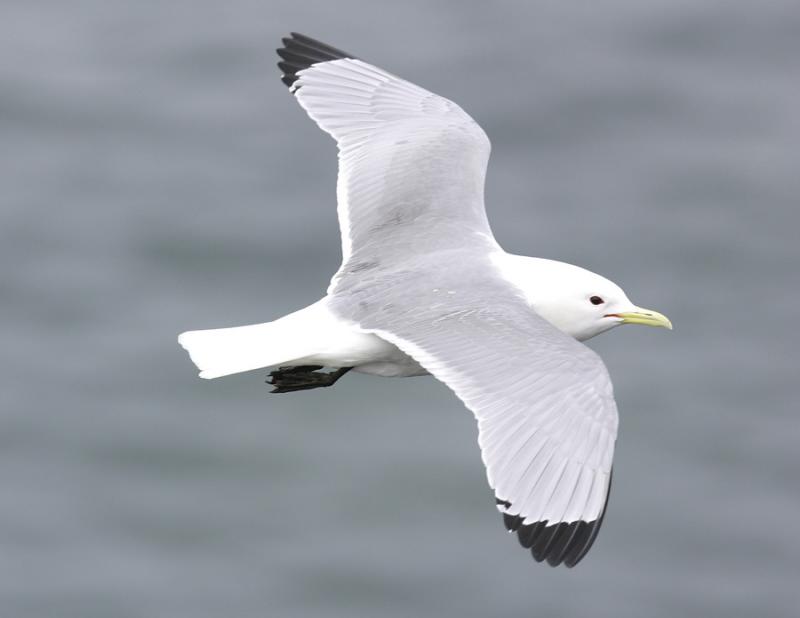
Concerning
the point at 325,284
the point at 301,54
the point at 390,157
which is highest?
the point at 301,54

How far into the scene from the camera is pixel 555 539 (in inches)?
293

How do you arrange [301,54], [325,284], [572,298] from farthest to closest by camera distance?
[325,284] < [301,54] < [572,298]

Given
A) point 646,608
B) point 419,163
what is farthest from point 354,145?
point 646,608

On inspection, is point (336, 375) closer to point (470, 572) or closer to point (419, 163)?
point (419, 163)

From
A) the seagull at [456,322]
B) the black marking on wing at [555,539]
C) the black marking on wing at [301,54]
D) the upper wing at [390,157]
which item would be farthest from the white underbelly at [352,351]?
the black marking on wing at [301,54]

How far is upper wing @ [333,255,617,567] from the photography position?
7488 mm

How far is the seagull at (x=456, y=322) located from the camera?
760 centimetres

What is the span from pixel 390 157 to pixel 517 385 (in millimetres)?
2236

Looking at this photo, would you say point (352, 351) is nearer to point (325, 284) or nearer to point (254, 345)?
point (254, 345)

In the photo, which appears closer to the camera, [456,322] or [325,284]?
[456,322]

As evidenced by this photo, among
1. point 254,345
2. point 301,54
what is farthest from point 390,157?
point 254,345

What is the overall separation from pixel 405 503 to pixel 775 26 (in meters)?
6.40

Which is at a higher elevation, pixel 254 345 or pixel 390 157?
pixel 390 157

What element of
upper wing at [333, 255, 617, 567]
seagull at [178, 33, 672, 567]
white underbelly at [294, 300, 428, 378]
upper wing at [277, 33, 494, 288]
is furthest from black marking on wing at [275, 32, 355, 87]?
white underbelly at [294, 300, 428, 378]
